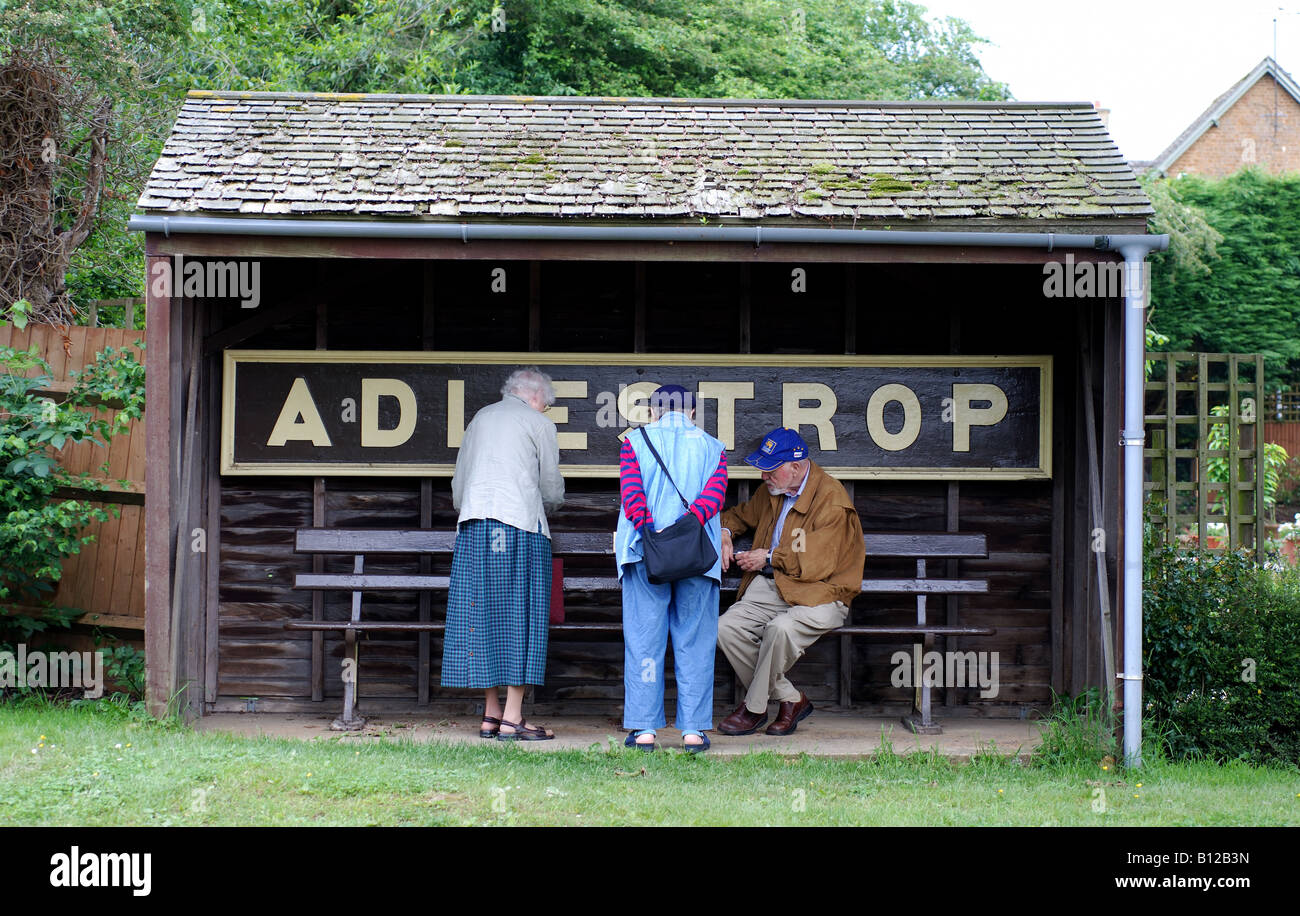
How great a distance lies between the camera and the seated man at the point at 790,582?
20.7 ft

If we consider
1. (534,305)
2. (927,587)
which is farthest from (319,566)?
(927,587)

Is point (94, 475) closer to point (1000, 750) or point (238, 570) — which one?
point (238, 570)

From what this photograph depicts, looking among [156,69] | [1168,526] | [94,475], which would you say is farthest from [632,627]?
[156,69]

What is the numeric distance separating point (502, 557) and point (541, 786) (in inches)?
52.7

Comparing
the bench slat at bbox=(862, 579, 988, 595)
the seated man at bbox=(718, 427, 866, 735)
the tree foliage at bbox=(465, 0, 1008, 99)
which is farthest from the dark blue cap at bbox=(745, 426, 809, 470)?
the tree foliage at bbox=(465, 0, 1008, 99)

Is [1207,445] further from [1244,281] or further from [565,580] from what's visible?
[1244,281]

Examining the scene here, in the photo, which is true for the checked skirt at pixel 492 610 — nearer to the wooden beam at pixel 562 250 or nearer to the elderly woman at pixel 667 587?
the elderly woman at pixel 667 587

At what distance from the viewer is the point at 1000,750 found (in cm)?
605

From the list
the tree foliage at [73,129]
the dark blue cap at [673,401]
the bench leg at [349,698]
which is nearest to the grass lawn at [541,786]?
the bench leg at [349,698]

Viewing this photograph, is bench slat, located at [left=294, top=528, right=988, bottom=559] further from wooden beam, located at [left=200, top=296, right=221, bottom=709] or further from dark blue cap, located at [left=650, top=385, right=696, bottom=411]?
dark blue cap, located at [left=650, top=385, right=696, bottom=411]

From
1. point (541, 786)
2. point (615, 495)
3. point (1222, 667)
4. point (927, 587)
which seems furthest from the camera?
point (615, 495)

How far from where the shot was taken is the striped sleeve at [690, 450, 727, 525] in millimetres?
5859

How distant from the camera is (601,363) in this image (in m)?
7.00

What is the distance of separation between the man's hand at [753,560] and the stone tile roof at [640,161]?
185 cm
